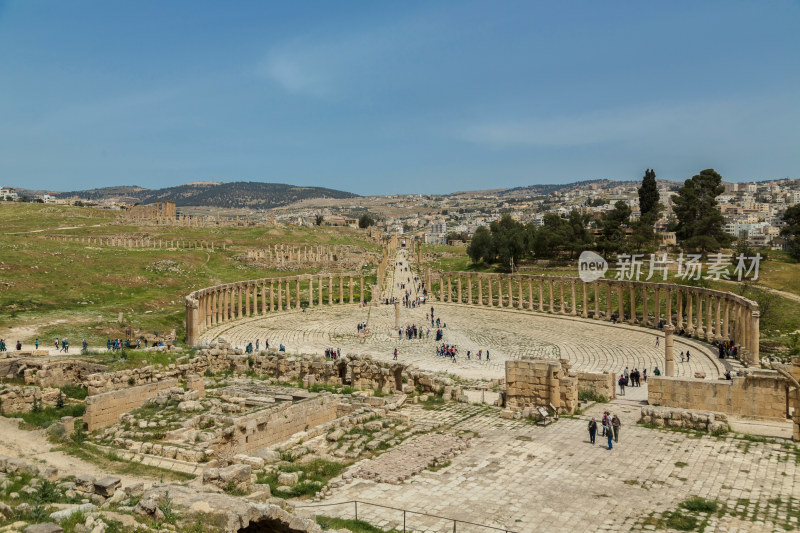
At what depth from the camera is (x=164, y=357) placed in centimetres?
3180

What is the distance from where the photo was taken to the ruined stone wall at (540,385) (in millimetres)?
23688

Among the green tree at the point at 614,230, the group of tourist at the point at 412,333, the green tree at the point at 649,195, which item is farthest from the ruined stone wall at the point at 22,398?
the green tree at the point at 649,195

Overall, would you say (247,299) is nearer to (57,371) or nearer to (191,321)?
(191,321)

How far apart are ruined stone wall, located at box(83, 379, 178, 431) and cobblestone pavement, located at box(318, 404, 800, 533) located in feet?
34.9

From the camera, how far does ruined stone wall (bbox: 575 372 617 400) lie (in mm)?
26656

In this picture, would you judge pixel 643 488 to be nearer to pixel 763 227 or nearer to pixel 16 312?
pixel 16 312

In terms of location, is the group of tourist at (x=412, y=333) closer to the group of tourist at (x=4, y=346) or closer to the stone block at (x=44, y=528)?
the group of tourist at (x=4, y=346)

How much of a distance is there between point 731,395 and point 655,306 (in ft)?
109

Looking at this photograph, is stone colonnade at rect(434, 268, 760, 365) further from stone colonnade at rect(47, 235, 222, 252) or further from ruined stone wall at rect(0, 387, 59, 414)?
stone colonnade at rect(47, 235, 222, 252)

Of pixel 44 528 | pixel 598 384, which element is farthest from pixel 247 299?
pixel 44 528

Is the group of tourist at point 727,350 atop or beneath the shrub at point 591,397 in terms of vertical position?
beneath

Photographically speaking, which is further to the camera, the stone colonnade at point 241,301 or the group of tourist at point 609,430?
the stone colonnade at point 241,301

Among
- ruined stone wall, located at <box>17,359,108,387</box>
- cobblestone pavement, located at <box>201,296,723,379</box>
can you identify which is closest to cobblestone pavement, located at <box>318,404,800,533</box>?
cobblestone pavement, located at <box>201,296,723,379</box>

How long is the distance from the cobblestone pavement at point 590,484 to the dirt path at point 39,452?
22.5ft
